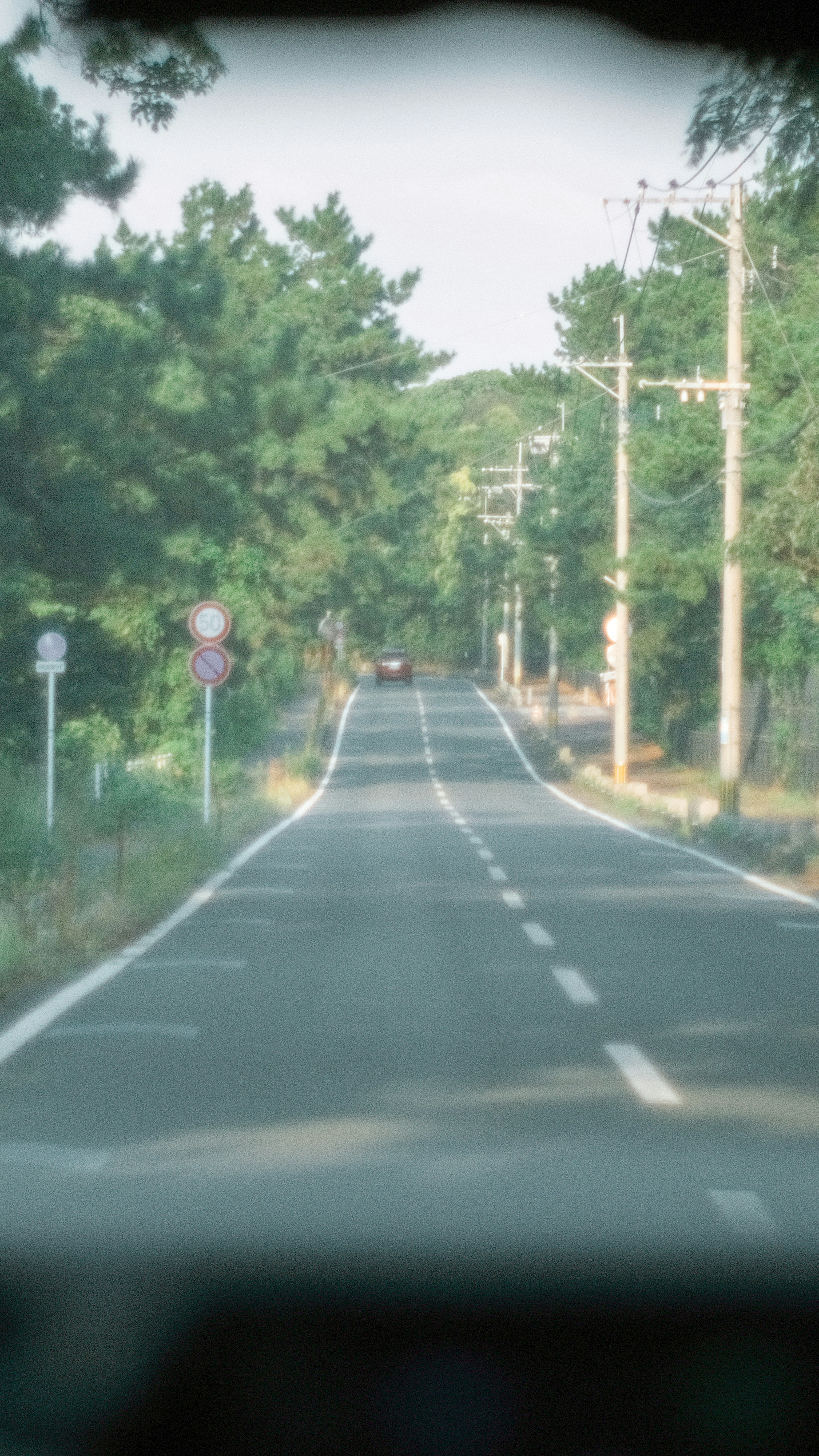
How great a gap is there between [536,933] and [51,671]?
11.2 m

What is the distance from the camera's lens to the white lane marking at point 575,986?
1210cm

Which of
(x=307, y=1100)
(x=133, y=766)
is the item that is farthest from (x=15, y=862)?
(x=133, y=766)

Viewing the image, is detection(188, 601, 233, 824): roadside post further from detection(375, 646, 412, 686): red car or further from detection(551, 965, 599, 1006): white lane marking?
detection(375, 646, 412, 686): red car

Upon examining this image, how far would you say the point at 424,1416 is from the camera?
5.25m

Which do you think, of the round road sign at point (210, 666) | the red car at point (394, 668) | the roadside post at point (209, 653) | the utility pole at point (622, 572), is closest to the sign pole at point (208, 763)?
the roadside post at point (209, 653)

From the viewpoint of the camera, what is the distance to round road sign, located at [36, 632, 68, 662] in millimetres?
26656

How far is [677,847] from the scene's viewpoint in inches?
1176

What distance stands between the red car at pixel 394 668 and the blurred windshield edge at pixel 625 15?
10008 centimetres

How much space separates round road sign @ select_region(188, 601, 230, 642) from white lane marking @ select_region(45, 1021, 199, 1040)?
17431mm

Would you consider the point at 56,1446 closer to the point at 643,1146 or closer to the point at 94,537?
the point at 643,1146

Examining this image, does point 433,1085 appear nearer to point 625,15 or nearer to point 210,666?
point 625,15

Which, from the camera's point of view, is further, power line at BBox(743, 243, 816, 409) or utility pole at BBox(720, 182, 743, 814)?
power line at BBox(743, 243, 816, 409)

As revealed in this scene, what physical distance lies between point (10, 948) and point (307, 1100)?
4.79 metres

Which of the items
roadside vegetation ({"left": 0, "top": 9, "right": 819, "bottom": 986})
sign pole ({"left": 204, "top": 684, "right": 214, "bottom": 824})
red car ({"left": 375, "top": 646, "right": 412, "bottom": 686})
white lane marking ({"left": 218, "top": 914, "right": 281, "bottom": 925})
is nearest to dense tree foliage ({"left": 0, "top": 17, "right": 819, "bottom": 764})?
roadside vegetation ({"left": 0, "top": 9, "right": 819, "bottom": 986})
